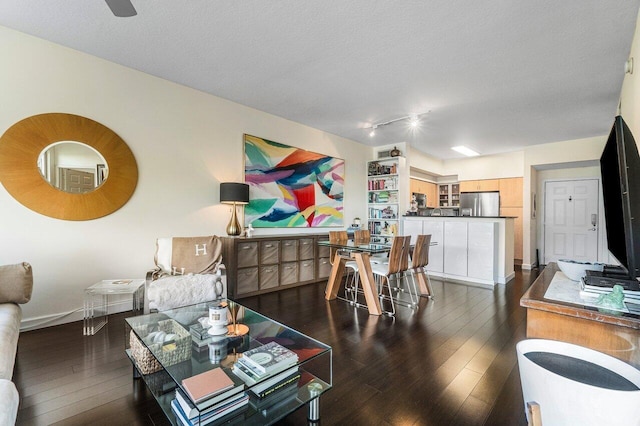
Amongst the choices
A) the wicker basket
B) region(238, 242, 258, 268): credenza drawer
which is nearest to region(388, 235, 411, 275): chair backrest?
region(238, 242, 258, 268): credenza drawer

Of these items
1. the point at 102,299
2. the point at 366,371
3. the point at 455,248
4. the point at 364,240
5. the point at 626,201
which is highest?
the point at 626,201

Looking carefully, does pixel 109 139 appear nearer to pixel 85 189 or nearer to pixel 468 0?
pixel 85 189

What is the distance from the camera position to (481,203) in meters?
6.82

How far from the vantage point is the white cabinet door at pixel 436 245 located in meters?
5.07

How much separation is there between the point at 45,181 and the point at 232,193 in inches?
68.1

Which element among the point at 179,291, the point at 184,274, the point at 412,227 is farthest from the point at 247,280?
the point at 412,227

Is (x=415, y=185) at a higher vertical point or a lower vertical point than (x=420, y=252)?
higher

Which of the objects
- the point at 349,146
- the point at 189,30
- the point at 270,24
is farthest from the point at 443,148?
the point at 189,30

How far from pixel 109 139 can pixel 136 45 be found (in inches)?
38.5

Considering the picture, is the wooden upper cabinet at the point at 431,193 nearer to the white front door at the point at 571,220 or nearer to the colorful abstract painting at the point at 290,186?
the white front door at the point at 571,220

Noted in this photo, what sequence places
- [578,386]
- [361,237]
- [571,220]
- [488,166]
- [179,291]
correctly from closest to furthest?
1. [578,386]
2. [179,291]
3. [361,237]
4. [571,220]
5. [488,166]

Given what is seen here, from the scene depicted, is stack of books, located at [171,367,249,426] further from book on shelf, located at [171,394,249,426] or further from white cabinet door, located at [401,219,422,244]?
white cabinet door, located at [401,219,422,244]

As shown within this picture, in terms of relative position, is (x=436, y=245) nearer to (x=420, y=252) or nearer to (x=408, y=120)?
(x=420, y=252)

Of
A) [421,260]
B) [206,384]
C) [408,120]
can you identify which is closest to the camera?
[206,384]
